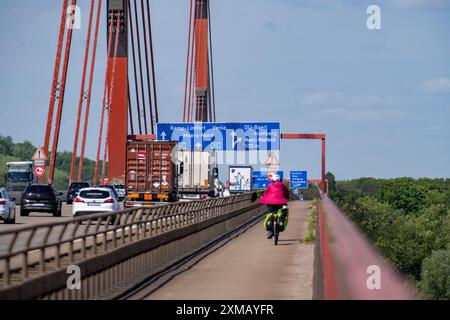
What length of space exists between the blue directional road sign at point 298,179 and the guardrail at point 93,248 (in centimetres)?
6745

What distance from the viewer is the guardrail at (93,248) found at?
1130 centimetres

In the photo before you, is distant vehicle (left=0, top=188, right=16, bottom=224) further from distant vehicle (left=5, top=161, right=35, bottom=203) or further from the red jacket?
distant vehicle (left=5, top=161, right=35, bottom=203)

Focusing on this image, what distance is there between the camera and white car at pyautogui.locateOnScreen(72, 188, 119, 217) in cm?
4084

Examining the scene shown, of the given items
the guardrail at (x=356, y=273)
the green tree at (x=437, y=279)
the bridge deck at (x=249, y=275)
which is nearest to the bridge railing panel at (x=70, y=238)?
the bridge deck at (x=249, y=275)

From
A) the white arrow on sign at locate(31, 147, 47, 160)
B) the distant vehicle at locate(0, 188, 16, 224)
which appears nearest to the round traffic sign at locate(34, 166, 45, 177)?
the white arrow on sign at locate(31, 147, 47, 160)

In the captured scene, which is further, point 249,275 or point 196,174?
point 196,174

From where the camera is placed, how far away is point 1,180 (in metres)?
192

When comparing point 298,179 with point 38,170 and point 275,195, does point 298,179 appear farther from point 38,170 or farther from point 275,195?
point 275,195

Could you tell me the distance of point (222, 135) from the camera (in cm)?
6381

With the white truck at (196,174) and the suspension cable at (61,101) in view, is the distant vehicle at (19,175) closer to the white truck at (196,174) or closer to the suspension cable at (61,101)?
the suspension cable at (61,101)

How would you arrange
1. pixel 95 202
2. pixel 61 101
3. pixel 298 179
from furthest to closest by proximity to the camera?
pixel 298 179 → pixel 61 101 → pixel 95 202

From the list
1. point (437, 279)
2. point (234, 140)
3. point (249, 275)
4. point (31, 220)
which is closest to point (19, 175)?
point (234, 140)

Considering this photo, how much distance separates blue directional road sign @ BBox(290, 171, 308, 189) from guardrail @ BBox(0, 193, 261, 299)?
67454mm

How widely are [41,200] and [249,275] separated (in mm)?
29496
